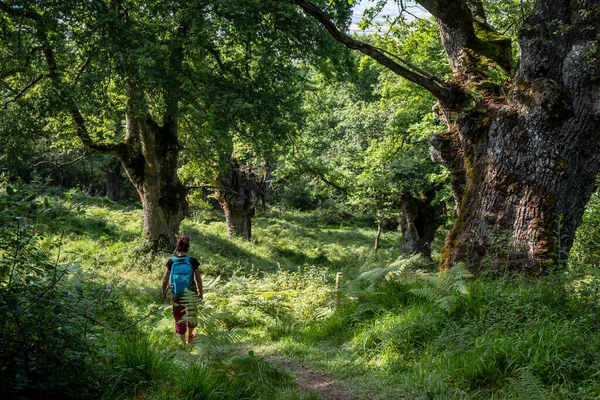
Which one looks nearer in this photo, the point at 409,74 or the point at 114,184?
the point at 409,74

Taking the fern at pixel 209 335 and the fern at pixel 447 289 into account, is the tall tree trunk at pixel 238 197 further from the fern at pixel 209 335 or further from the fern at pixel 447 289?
the fern at pixel 209 335

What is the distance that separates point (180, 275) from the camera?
677cm

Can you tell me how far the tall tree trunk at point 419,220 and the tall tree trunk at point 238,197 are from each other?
6913mm

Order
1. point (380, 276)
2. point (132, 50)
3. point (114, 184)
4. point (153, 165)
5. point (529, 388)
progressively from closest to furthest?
point (529, 388) → point (380, 276) → point (132, 50) → point (153, 165) → point (114, 184)

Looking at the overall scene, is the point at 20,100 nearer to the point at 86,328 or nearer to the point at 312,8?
the point at 312,8

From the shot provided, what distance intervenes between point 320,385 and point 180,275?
2.85 m

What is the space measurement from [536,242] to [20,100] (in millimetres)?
12014

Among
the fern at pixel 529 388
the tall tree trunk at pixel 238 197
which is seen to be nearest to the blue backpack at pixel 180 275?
the fern at pixel 529 388

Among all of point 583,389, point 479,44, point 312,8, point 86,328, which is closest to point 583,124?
point 479,44

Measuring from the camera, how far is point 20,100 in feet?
37.9

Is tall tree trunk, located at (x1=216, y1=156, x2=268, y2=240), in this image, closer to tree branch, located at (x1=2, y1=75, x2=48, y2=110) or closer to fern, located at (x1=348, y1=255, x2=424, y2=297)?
tree branch, located at (x1=2, y1=75, x2=48, y2=110)

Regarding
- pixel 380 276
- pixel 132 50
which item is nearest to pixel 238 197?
pixel 132 50

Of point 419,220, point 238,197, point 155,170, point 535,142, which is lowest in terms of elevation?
point 419,220

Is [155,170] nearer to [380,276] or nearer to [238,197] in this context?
[238,197]
